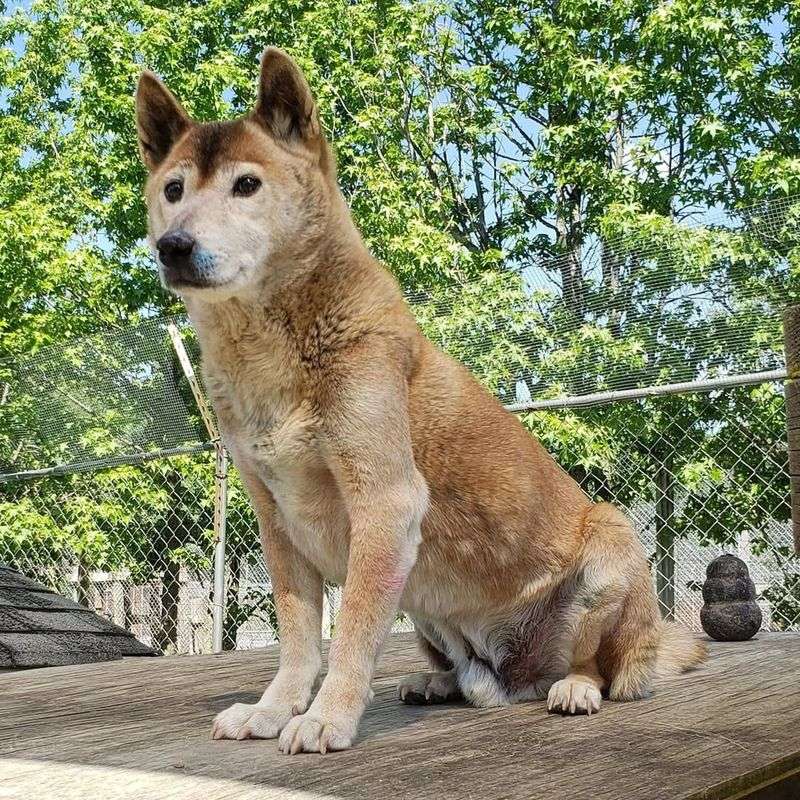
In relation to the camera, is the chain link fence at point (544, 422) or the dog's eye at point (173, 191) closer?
the dog's eye at point (173, 191)

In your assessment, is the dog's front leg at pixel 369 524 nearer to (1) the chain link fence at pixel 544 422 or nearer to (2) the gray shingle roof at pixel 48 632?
(2) the gray shingle roof at pixel 48 632

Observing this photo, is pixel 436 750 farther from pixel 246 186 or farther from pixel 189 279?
pixel 246 186

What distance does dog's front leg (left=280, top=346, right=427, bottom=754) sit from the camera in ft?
6.25

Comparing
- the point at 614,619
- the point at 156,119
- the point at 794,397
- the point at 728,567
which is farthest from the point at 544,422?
the point at 156,119

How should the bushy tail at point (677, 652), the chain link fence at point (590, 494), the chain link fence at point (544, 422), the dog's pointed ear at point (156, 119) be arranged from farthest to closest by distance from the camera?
the chain link fence at point (590, 494), the chain link fence at point (544, 422), the bushy tail at point (677, 652), the dog's pointed ear at point (156, 119)

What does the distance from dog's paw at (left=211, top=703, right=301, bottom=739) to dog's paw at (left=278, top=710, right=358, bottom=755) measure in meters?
0.14

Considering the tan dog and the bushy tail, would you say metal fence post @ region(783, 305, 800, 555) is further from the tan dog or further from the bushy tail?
the bushy tail

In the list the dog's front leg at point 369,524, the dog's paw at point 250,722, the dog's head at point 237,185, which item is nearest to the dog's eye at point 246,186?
the dog's head at point 237,185

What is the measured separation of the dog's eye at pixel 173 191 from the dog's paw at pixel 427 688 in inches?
52.0

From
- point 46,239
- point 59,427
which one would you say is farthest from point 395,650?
point 46,239

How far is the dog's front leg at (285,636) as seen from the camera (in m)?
1.93

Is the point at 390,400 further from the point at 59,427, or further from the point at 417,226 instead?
the point at 417,226

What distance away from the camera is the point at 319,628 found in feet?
7.07

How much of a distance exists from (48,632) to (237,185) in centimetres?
227
